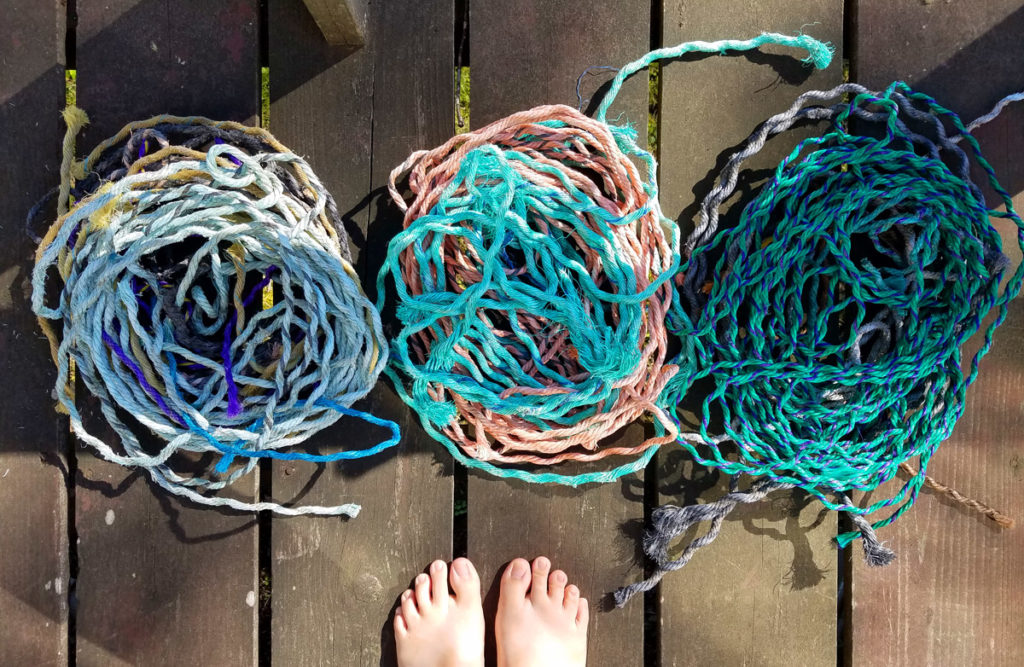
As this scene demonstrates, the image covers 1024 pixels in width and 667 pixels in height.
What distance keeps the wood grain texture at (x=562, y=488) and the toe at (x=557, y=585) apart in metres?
0.02

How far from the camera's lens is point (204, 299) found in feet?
3.20

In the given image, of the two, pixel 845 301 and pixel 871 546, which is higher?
pixel 845 301

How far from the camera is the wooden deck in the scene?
1.05 m

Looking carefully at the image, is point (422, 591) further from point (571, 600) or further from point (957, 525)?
point (957, 525)

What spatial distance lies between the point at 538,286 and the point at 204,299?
0.51m

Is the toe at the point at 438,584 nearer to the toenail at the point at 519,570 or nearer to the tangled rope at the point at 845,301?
the toenail at the point at 519,570

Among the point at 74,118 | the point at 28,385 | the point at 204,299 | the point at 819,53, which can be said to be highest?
the point at 819,53

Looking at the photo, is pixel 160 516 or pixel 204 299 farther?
pixel 160 516

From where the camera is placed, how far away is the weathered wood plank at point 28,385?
1.05 meters

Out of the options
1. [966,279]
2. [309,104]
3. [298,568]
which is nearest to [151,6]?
[309,104]

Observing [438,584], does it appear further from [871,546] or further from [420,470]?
[871,546]

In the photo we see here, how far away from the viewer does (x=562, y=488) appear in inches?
43.0

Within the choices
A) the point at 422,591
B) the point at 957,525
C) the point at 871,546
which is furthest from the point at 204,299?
the point at 957,525

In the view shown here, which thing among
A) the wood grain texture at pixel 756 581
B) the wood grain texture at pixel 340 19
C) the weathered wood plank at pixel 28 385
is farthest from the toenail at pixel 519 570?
the wood grain texture at pixel 340 19
